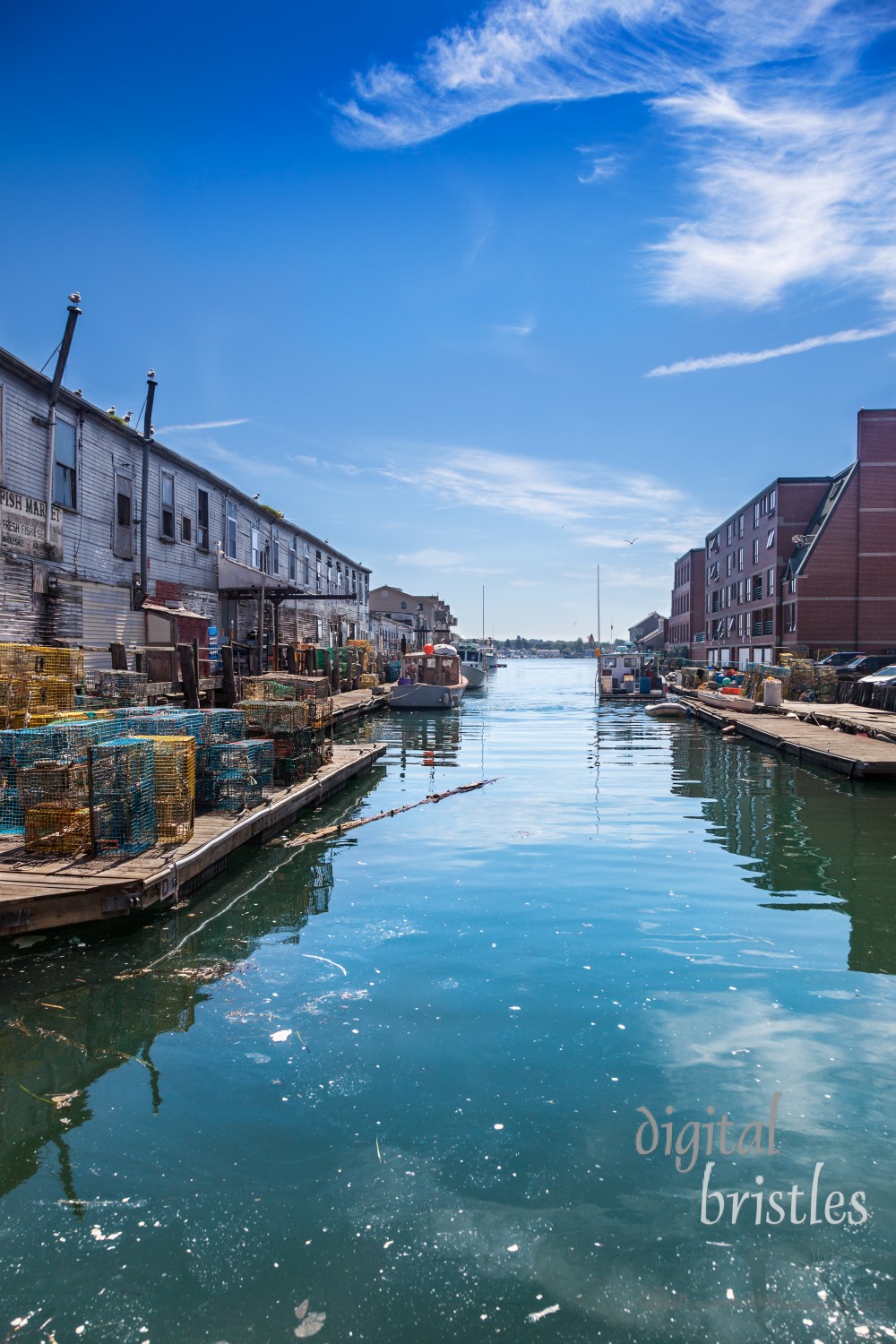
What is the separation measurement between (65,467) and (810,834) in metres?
20.0

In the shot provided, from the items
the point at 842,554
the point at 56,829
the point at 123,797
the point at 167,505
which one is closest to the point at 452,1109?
the point at 123,797

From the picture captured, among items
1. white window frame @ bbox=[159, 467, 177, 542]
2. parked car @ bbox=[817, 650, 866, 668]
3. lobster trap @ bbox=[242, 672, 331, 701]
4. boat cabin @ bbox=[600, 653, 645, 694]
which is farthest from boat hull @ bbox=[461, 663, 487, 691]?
lobster trap @ bbox=[242, 672, 331, 701]

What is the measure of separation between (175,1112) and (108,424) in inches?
868

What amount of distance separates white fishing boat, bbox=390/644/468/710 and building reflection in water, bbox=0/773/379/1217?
108ft

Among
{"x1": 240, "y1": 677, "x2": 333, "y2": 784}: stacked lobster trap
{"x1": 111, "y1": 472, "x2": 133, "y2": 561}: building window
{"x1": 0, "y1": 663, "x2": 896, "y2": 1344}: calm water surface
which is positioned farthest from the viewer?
{"x1": 111, "y1": 472, "x2": 133, "y2": 561}: building window

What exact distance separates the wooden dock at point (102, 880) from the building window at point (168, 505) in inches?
714

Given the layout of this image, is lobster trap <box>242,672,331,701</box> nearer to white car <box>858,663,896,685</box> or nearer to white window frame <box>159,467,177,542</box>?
white window frame <box>159,467,177,542</box>

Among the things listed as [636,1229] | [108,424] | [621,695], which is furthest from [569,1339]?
[621,695]

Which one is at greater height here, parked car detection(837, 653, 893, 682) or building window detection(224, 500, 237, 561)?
building window detection(224, 500, 237, 561)

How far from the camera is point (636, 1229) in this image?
15.4ft

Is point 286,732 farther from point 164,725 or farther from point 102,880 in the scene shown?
point 102,880

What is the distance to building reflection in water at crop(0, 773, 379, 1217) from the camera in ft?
19.2

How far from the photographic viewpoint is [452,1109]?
5871mm

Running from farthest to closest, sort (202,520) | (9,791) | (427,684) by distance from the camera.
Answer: (427,684)
(202,520)
(9,791)
